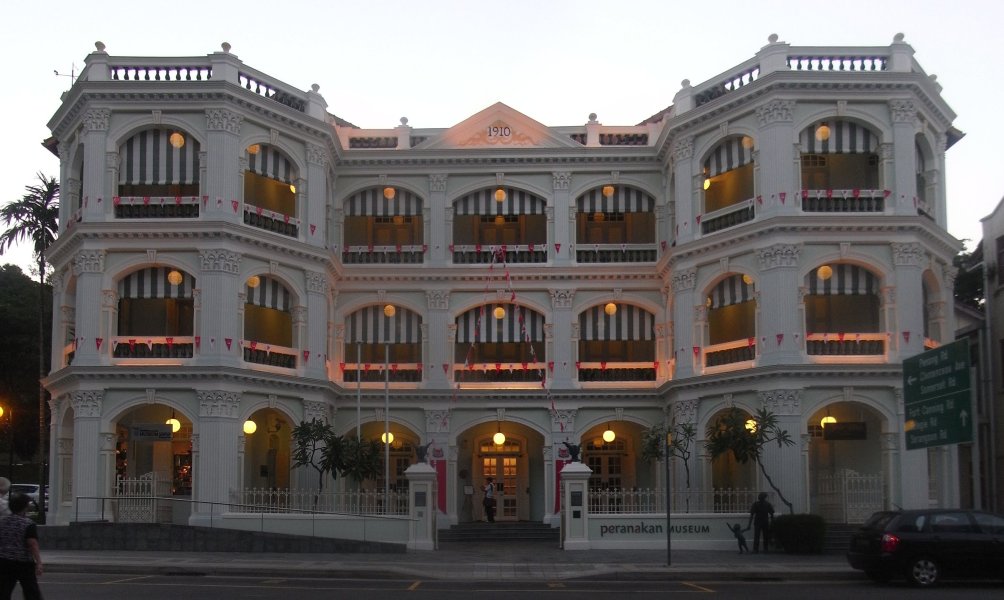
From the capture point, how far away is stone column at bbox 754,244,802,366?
39375mm

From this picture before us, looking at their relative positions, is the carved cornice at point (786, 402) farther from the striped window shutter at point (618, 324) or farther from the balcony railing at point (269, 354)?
the balcony railing at point (269, 354)

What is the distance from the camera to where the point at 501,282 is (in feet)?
155

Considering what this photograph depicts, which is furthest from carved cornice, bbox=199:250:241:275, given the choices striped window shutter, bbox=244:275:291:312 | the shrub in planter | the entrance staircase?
the shrub in planter

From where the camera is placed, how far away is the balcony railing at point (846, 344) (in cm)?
3988

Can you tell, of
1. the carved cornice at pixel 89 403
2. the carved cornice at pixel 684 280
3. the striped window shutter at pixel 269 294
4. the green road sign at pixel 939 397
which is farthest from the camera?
the carved cornice at pixel 684 280

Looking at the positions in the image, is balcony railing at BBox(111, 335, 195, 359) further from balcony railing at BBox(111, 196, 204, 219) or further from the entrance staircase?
the entrance staircase

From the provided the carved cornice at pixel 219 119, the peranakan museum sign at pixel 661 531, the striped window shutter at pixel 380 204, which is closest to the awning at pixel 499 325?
the striped window shutter at pixel 380 204

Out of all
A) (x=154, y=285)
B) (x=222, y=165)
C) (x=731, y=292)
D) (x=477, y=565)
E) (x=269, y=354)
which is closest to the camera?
(x=477, y=565)

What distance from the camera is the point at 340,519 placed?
37.4 m

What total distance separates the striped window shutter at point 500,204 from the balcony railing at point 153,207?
446 inches

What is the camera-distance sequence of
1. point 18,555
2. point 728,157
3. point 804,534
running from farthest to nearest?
1. point 728,157
2. point 804,534
3. point 18,555

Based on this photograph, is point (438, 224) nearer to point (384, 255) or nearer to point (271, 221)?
point (384, 255)

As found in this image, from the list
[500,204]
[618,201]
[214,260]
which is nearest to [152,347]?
[214,260]

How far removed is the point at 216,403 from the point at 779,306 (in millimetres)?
18444
